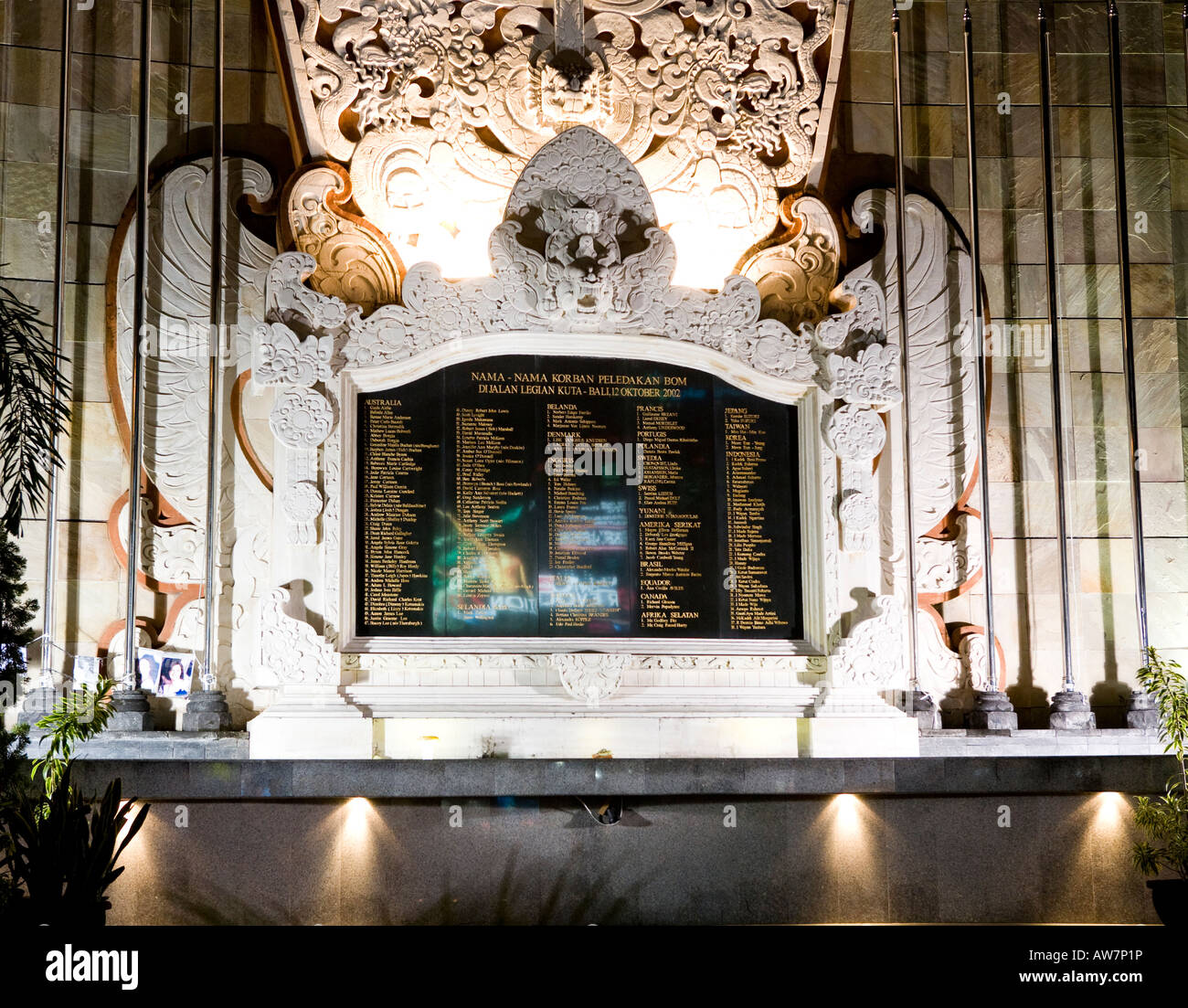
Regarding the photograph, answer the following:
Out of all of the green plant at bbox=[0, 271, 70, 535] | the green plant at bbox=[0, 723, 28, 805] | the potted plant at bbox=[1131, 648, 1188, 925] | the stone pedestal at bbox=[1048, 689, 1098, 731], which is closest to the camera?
the green plant at bbox=[0, 723, 28, 805]

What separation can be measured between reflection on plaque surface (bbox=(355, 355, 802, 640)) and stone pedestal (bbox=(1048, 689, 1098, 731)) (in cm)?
218

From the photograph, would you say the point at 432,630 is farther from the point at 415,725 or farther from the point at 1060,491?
the point at 1060,491

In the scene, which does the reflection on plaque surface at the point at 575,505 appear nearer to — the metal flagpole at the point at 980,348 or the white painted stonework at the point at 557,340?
the white painted stonework at the point at 557,340

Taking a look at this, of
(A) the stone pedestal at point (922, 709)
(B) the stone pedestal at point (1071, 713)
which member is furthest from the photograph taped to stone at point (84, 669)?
(B) the stone pedestal at point (1071, 713)

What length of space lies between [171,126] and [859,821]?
7585mm

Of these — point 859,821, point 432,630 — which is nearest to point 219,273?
point 432,630

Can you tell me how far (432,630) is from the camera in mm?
8922

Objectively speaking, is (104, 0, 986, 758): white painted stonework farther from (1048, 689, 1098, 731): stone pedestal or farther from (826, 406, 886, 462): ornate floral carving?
(1048, 689, 1098, 731): stone pedestal

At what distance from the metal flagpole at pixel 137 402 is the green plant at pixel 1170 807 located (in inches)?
273

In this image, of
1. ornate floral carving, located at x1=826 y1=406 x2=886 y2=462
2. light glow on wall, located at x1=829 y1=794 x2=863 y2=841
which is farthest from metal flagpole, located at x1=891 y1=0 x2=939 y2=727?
light glow on wall, located at x1=829 y1=794 x2=863 y2=841

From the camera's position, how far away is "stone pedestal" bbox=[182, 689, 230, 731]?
8828mm

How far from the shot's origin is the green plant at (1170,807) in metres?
8.01

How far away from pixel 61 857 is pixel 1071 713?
7.20m
